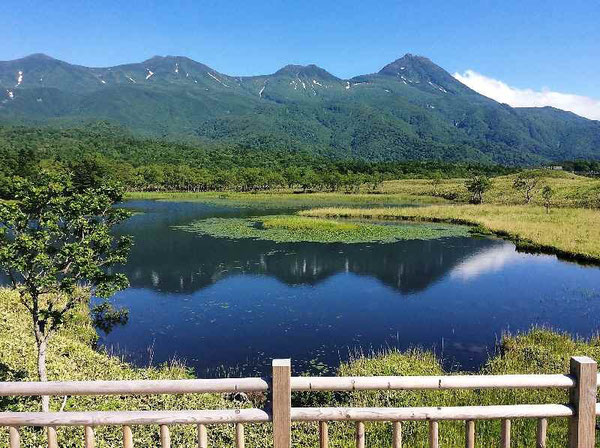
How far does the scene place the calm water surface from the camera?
77.3ft

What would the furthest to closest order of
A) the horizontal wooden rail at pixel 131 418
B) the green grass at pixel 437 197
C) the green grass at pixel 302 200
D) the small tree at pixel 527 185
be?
the green grass at pixel 302 200 → the small tree at pixel 527 185 → the green grass at pixel 437 197 → the horizontal wooden rail at pixel 131 418

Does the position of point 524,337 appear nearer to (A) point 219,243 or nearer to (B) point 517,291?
(B) point 517,291

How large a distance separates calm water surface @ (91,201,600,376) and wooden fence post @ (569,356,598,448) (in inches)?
620

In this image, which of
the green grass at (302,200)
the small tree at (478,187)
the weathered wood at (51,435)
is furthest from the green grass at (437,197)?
the weathered wood at (51,435)

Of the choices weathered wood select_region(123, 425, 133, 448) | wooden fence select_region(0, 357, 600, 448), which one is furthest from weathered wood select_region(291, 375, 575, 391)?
weathered wood select_region(123, 425, 133, 448)

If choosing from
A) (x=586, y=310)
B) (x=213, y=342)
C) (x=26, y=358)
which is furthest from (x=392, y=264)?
(x=26, y=358)

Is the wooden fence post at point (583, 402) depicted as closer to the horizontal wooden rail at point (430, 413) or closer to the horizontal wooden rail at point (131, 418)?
the horizontal wooden rail at point (430, 413)

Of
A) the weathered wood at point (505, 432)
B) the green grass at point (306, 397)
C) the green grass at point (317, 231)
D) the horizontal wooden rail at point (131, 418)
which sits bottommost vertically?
the green grass at point (306, 397)

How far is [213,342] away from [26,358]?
30.1ft

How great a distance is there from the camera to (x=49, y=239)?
1509 cm

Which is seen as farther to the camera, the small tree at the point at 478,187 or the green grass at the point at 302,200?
the green grass at the point at 302,200

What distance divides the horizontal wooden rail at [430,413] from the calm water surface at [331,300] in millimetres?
15527

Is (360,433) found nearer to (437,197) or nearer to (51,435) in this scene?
(51,435)

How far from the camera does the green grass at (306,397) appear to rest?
11.9m
